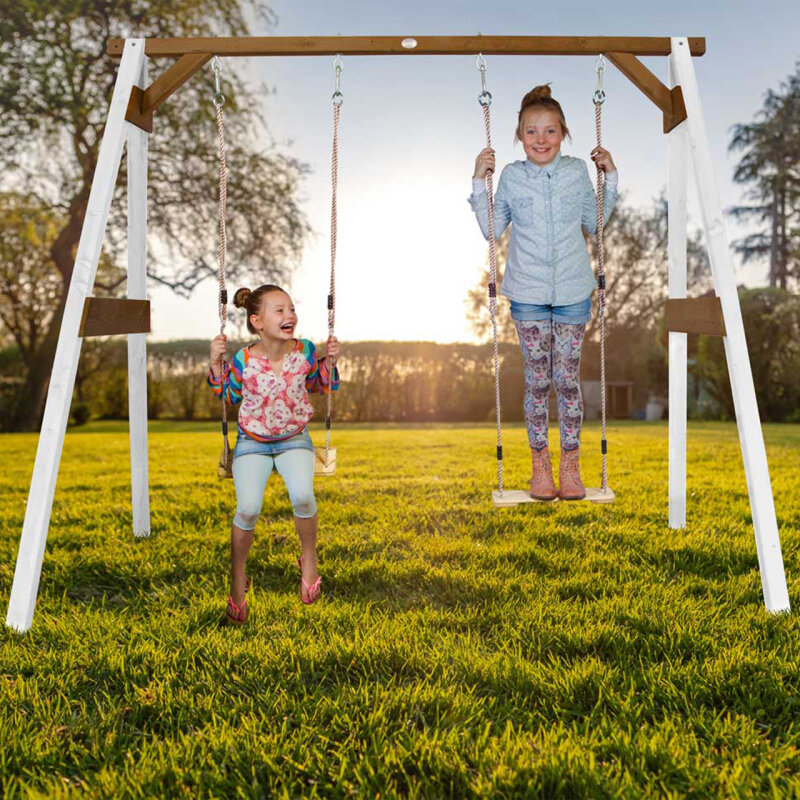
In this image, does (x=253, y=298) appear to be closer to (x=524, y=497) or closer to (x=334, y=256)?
(x=334, y=256)

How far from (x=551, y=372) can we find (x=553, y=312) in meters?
0.35

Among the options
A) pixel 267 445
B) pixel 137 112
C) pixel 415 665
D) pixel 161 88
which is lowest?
pixel 415 665

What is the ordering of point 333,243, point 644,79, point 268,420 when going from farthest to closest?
point 644,79 < point 333,243 < point 268,420

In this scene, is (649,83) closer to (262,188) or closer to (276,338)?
(276,338)

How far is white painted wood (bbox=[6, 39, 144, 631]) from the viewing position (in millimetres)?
3174

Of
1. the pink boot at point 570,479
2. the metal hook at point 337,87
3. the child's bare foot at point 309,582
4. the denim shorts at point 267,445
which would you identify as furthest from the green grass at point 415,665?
the metal hook at point 337,87

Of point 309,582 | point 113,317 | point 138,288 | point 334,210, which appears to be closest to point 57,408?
point 113,317

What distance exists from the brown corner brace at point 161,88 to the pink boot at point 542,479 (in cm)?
264

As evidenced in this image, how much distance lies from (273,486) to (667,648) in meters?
4.47

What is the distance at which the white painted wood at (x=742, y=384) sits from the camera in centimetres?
322

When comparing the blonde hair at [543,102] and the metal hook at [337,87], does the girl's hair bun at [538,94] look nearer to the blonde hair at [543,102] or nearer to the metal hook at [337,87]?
the blonde hair at [543,102]

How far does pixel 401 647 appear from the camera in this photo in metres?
2.78

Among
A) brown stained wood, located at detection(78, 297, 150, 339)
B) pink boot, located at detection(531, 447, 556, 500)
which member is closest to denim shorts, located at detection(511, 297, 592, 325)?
pink boot, located at detection(531, 447, 556, 500)

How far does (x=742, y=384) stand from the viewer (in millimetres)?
3305
